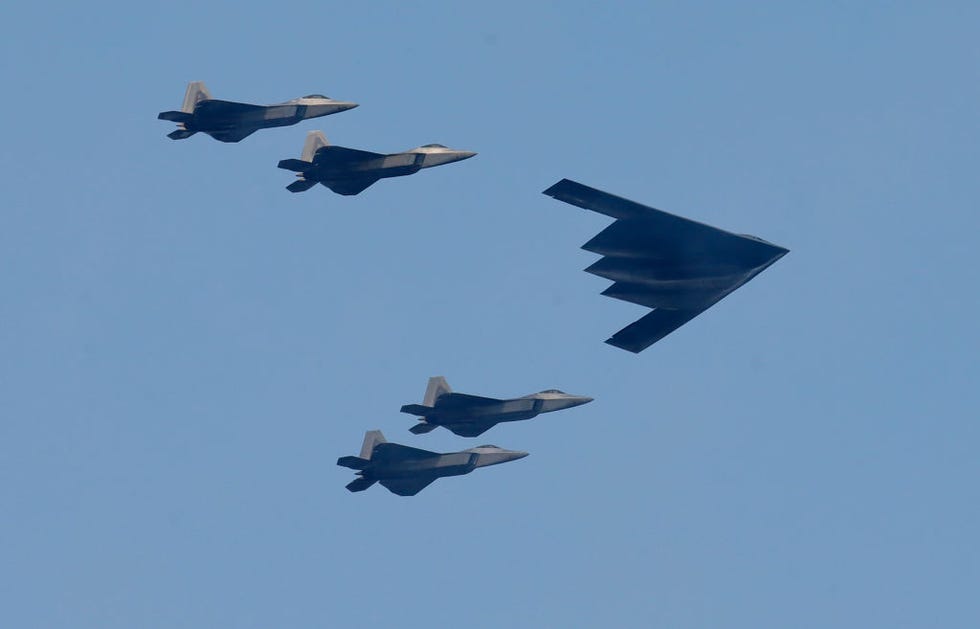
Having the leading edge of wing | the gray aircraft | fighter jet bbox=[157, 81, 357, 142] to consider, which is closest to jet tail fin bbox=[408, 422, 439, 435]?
the gray aircraft

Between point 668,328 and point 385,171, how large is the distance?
1211 cm

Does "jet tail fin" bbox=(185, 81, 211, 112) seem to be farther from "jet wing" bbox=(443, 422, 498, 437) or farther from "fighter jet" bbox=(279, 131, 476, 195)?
"jet wing" bbox=(443, 422, 498, 437)

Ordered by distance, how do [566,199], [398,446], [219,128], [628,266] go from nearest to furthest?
[566,199]
[628,266]
[219,128]
[398,446]

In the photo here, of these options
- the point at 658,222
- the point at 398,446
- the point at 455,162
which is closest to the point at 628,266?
the point at 658,222

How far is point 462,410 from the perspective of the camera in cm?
6397

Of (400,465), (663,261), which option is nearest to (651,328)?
(663,261)

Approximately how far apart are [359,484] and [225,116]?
15.5 meters

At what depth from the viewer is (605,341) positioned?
60531 mm

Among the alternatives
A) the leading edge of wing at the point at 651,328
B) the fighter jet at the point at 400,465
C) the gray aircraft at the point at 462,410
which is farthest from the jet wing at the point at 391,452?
the leading edge of wing at the point at 651,328

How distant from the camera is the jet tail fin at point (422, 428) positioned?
6400 centimetres

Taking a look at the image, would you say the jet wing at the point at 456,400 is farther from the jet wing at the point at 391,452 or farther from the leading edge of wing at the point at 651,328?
the leading edge of wing at the point at 651,328

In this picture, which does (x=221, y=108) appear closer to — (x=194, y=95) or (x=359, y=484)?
(x=194, y=95)

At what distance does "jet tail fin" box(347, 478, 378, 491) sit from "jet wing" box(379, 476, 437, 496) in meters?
0.63

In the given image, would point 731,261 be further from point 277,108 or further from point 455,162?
point 277,108
